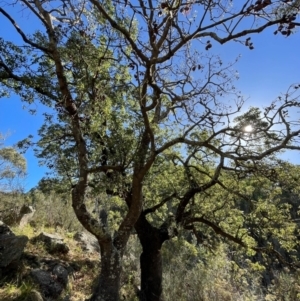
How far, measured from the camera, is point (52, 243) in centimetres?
938

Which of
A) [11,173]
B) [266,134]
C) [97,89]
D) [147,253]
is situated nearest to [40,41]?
[97,89]

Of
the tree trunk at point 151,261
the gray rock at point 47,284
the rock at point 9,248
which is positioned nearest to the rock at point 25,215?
the rock at point 9,248

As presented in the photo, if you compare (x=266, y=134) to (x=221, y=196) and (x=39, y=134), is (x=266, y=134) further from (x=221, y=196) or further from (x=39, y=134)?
(x=39, y=134)

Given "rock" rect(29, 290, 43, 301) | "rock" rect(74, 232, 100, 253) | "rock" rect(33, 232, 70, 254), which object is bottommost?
"rock" rect(29, 290, 43, 301)

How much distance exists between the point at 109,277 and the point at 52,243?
4470 mm

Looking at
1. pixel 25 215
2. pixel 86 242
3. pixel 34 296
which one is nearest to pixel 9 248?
pixel 34 296

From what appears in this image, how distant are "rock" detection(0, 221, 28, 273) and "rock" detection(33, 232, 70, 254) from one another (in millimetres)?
2219

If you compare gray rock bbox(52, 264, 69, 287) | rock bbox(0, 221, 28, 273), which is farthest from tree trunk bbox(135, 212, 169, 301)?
rock bbox(0, 221, 28, 273)

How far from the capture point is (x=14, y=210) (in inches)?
436

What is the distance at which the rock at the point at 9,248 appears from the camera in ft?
22.0

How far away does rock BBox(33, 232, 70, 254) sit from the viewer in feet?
30.5

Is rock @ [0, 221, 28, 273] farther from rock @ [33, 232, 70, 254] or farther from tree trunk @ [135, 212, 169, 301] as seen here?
tree trunk @ [135, 212, 169, 301]

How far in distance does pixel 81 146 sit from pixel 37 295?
127 inches

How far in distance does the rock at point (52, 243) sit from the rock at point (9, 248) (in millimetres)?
2219
